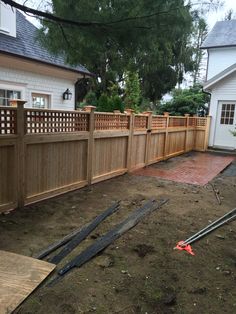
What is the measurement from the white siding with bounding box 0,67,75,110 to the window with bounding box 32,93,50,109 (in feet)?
0.51

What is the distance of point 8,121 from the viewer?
13.8ft

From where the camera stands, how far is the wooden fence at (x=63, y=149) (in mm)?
4316

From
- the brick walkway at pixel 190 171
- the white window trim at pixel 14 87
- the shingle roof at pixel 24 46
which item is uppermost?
the shingle roof at pixel 24 46

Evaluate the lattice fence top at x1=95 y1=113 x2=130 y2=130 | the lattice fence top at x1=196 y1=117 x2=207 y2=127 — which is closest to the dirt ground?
the lattice fence top at x1=95 y1=113 x2=130 y2=130

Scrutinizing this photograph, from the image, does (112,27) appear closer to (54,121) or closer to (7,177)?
(54,121)

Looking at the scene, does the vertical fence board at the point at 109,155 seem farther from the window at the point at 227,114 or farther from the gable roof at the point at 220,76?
the gable roof at the point at 220,76

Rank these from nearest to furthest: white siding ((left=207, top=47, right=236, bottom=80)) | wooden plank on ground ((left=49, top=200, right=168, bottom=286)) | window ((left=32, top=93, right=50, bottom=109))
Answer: wooden plank on ground ((left=49, top=200, right=168, bottom=286))
window ((left=32, top=93, right=50, bottom=109))
white siding ((left=207, top=47, right=236, bottom=80))

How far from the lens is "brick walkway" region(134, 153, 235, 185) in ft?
24.6

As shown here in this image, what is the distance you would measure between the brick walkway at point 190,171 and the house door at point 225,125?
307cm

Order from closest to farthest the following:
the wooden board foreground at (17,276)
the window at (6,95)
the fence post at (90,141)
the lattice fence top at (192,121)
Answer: the wooden board foreground at (17,276) → the fence post at (90,141) → the window at (6,95) → the lattice fence top at (192,121)

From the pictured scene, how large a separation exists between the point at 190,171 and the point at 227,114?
621 cm

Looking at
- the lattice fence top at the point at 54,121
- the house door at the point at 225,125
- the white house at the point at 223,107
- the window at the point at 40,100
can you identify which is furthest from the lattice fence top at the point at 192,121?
the lattice fence top at the point at 54,121

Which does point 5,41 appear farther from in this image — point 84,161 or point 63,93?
point 84,161

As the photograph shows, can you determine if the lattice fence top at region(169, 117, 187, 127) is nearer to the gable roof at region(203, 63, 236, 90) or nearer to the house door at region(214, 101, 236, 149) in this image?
the house door at region(214, 101, 236, 149)
